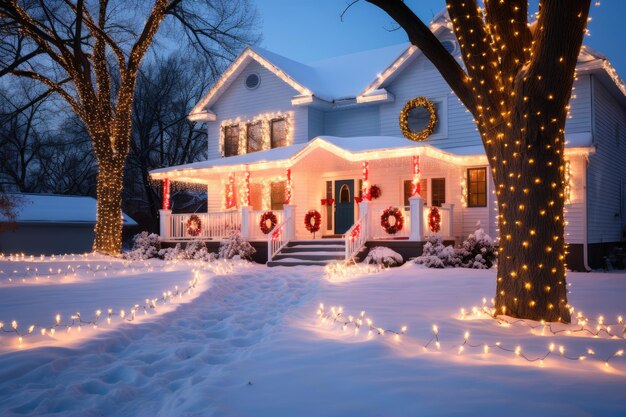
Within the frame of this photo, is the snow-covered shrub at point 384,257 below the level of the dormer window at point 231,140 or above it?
below

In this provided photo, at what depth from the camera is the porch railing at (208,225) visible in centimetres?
1750

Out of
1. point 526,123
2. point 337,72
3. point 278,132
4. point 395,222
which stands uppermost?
point 337,72

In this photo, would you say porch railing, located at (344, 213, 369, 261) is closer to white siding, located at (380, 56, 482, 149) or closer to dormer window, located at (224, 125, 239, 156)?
white siding, located at (380, 56, 482, 149)

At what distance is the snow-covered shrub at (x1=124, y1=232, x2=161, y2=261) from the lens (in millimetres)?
17789

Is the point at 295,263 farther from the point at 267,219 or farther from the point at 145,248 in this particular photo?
the point at 145,248

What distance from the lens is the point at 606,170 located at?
55.0 ft

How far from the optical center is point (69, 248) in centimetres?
2595

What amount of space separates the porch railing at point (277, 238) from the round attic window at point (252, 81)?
6957 mm

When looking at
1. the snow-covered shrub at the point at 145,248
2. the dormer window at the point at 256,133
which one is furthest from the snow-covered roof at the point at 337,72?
the snow-covered shrub at the point at 145,248

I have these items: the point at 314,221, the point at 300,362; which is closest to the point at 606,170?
the point at 314,221

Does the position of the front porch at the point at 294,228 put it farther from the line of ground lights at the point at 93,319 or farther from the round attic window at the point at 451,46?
the line of ground lights at the point at 93,319

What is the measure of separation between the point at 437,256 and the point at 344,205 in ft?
17.8

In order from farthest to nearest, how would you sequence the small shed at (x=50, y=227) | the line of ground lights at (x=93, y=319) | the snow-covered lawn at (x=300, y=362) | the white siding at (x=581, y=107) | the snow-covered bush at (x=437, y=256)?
1. the small shed at (x=50, y=227)
2. the white siding at (x=581, y=107)
3. the snow-covered bush at (x=437, y=256)
4. the line of ground lights at (x=93, y=319)
5. the snow-covered lawn at (x=300, y=362)

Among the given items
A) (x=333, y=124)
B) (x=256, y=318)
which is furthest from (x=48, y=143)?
(x=256, y=318)
